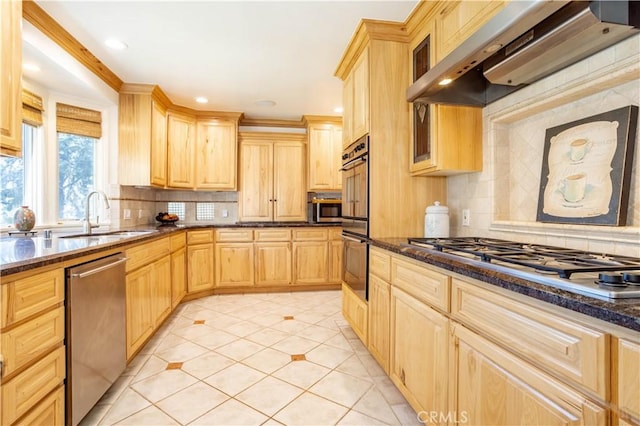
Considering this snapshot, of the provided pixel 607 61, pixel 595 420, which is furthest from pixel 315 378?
pixel 607 61

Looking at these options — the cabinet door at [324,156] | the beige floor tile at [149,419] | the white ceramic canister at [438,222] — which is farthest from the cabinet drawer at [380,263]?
the cabinet door at [324,156]

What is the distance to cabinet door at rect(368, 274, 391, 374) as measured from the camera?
1933 millimetres

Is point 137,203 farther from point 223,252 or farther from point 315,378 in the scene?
point 315,378

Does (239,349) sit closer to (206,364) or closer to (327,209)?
(206,364)

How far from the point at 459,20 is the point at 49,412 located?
8.90 feet

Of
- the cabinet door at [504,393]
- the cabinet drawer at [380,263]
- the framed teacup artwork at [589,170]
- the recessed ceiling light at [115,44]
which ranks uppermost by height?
the recessed ceiling light at [115,44]

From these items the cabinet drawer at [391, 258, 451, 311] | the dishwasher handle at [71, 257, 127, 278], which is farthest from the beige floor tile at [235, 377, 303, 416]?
the dishwasher handle at [71, 257, 127, 278]

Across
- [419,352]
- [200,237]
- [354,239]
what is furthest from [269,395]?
[200,237]

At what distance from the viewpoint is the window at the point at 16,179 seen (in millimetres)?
2400

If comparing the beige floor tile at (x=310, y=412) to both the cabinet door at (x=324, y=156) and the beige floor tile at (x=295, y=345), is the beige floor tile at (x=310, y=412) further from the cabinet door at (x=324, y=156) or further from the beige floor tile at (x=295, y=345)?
the cabinet door at (x=324, y=156)

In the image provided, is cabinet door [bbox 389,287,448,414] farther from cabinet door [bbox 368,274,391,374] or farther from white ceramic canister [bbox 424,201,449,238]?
white ceramic canister [bbox 424,201,449,238]

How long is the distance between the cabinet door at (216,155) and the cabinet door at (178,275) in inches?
41.8

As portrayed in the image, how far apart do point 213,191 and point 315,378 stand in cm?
321

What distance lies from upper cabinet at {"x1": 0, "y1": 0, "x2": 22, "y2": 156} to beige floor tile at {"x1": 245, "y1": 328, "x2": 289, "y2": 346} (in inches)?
80.1
